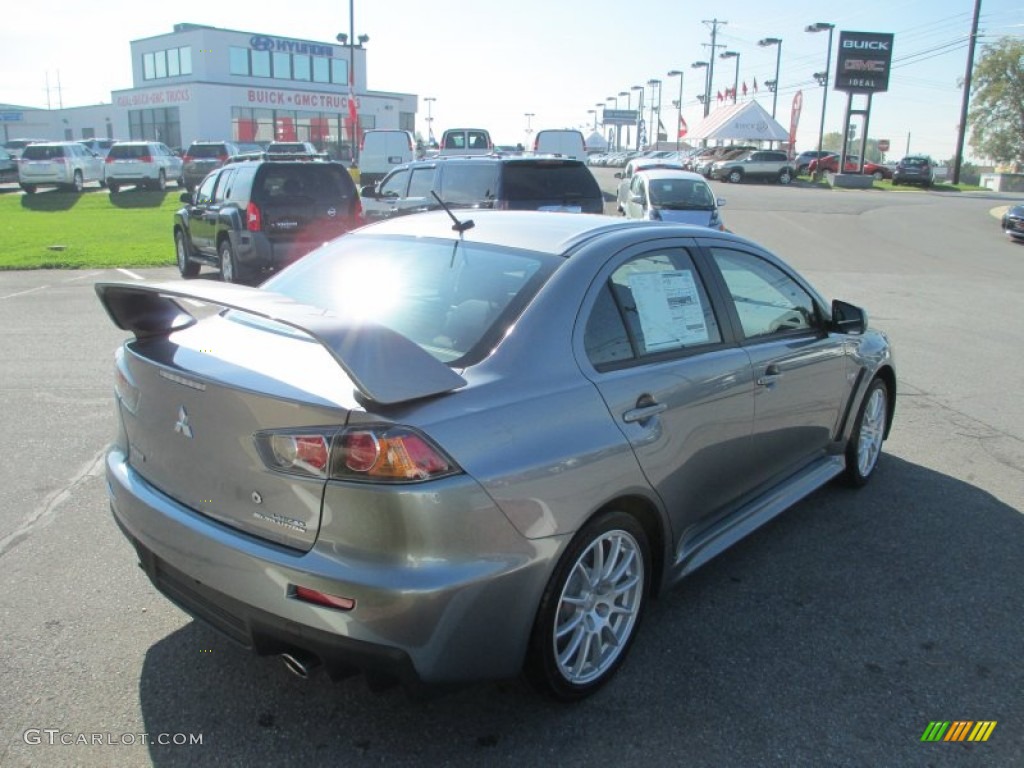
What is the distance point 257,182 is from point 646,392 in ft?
32.1

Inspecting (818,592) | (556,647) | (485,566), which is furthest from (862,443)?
(485,566)

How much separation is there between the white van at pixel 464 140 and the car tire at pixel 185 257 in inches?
628

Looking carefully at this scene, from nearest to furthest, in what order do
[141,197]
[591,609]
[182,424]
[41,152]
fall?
[182,424]
[591,609]
[141,197]
[41,152]

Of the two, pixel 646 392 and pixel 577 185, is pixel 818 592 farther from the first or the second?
pixel 577 185

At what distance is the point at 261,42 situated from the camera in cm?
6053

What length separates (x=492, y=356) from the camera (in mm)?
2754

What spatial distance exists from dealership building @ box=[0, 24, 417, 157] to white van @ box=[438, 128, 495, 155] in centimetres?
2898

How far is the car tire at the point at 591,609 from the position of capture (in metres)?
2.74

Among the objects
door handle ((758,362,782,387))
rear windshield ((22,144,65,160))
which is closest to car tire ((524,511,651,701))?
door handle ((758,362,782,387))

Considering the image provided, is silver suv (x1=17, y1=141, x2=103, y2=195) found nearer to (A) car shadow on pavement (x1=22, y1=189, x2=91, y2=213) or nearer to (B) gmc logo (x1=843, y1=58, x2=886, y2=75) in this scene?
(A) car shadow on pavement (x1=22, y1=189, x2=91, y2=213)

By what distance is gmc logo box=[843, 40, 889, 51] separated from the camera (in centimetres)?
4788

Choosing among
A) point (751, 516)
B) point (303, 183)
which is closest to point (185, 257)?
point (303, 183)

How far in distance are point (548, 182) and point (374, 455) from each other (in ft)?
34.2

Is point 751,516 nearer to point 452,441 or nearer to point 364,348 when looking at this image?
point 452,441
